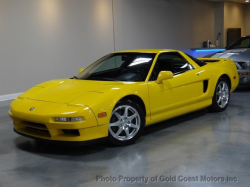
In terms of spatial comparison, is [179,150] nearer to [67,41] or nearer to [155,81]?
[155,81]

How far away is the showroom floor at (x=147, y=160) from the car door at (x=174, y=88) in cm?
32

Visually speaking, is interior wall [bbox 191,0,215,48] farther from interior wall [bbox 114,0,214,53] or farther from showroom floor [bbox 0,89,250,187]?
showroom floor [bbox 0,89,250,187]

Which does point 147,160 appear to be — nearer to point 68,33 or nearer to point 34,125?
point 34,125

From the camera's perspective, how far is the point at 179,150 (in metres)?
3.87

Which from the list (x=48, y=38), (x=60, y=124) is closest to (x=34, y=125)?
(x=60, y=124)

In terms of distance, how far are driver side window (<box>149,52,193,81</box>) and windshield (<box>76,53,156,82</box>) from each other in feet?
0.37

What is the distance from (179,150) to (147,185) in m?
1.01

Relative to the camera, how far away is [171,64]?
4914mm

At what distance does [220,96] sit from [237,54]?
267cm

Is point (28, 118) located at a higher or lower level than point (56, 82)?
lower

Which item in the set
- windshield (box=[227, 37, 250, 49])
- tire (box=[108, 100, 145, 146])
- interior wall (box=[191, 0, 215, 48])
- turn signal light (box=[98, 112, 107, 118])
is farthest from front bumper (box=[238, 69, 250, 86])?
interior wall (box=[191, 0, 215, 48])

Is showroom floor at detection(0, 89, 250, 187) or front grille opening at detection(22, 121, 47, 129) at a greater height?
front grille opening at detection(22, 121, 47, 129)

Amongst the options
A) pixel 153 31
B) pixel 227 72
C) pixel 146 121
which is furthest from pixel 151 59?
pixel 153 31

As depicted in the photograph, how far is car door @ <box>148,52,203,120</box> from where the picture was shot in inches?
175
